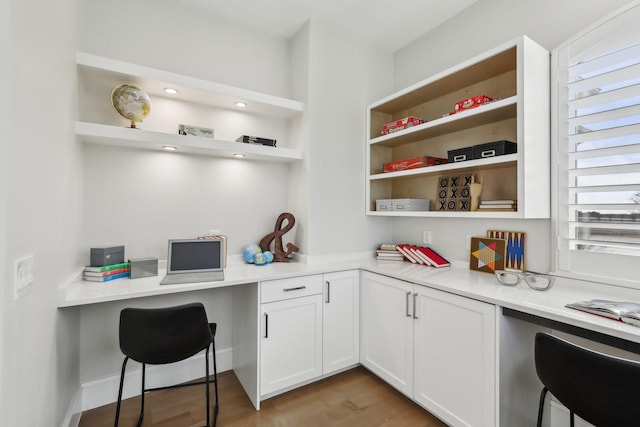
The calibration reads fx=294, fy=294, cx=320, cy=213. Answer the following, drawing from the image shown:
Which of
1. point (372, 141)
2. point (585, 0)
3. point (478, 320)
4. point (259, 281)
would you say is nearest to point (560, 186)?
point (478, 320)

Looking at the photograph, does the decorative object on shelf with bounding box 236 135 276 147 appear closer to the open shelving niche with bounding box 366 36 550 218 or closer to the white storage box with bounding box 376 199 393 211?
the open shelving niche with bounding box 366 36 550 218

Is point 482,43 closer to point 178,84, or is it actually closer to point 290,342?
point 178,84

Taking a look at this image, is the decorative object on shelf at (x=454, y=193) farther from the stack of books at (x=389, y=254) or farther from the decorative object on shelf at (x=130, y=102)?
the decorative object on shelf at (x=130, y=102)

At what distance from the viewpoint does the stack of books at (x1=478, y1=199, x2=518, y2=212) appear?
1.82m

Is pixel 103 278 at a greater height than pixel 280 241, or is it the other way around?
pixel 280 241

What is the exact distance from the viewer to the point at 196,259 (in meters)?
2.06

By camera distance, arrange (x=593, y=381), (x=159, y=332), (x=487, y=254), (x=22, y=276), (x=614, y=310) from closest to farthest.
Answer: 1. (x=22, y=276)
2. (x=593, y=381)
3. (x=614, y=310)
4. (x=159, y=332)
5. (x=487, y=254)

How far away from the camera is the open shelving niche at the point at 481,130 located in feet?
5.54

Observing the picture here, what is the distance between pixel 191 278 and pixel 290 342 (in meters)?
0.81

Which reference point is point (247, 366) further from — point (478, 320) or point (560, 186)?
point (560, 186)

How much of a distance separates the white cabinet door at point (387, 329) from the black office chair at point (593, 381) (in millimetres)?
818

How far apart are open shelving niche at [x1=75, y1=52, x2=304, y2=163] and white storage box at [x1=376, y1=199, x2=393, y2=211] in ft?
2.79

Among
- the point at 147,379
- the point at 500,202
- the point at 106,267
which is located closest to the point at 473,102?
the point at 500,202

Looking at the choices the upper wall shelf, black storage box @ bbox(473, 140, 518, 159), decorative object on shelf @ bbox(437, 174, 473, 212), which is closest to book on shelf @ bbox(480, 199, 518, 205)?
decorative object on shelf @ bbox(437, 174, 473, 212)
